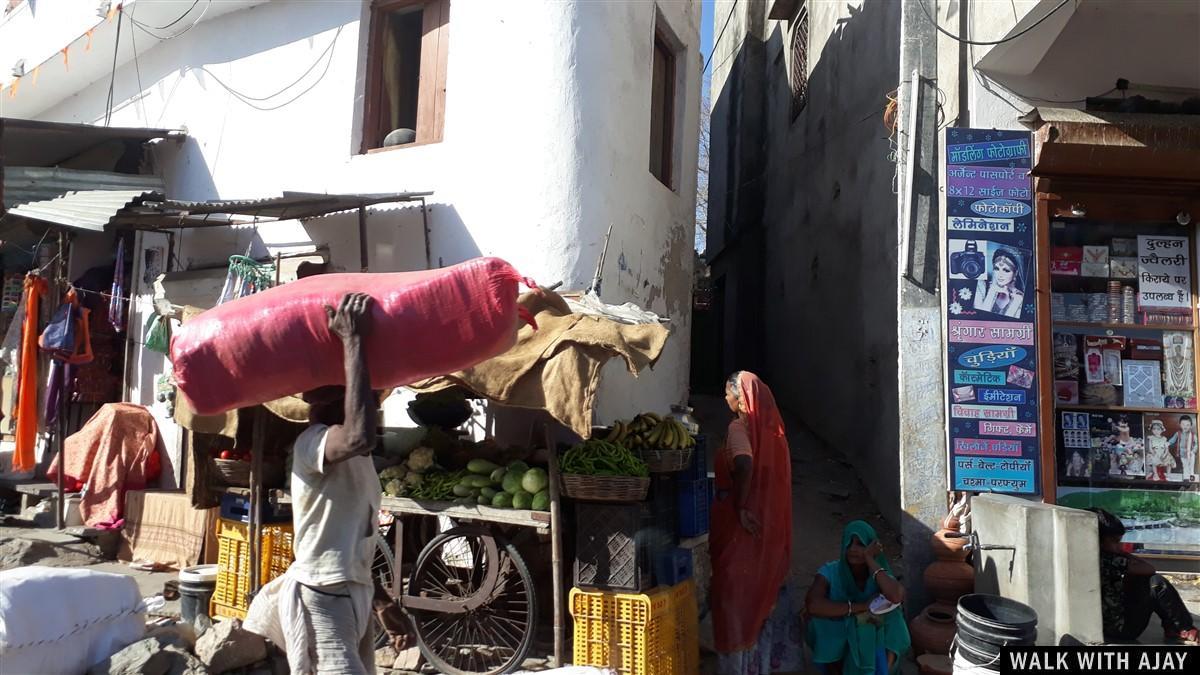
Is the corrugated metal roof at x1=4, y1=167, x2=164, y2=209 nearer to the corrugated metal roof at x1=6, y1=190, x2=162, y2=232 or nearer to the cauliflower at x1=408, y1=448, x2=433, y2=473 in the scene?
the corrugated metal roof at x1=6, y1=190, x2=162, y2=232

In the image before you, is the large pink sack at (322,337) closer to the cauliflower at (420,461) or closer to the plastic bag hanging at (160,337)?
the cauliflower at (420,461)

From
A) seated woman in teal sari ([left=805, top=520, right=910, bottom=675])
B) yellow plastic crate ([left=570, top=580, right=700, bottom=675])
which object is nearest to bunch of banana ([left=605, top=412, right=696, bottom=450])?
yellow plastic crate ([left=570, top=580, right=700, bottom=675])

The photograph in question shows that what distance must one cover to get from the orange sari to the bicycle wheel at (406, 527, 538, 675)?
112cm

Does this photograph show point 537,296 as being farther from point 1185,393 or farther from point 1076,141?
point 1185,393

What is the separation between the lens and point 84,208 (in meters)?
7.12

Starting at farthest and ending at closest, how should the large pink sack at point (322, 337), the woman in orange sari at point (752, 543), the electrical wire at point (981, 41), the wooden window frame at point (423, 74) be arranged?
the wooden window frame at point (423, 74), the electrical wire at point (981, 41), the woman in orange sari at point (752, 543), the large pink sack at point (322, 337)

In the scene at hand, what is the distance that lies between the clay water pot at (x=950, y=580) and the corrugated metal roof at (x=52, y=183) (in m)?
7.87

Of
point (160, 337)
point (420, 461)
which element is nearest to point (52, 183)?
point (160, 337)

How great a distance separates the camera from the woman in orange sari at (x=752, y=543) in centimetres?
A: 464

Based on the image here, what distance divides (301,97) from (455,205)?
6.90 feet

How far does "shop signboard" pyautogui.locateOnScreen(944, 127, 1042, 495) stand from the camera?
5645mm

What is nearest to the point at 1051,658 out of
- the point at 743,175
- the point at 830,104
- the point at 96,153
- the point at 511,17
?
the point at 511,17

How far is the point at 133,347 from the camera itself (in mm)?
8438

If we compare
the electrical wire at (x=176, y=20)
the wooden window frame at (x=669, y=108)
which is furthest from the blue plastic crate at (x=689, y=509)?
the electrical wire at (x=176, y=20)
